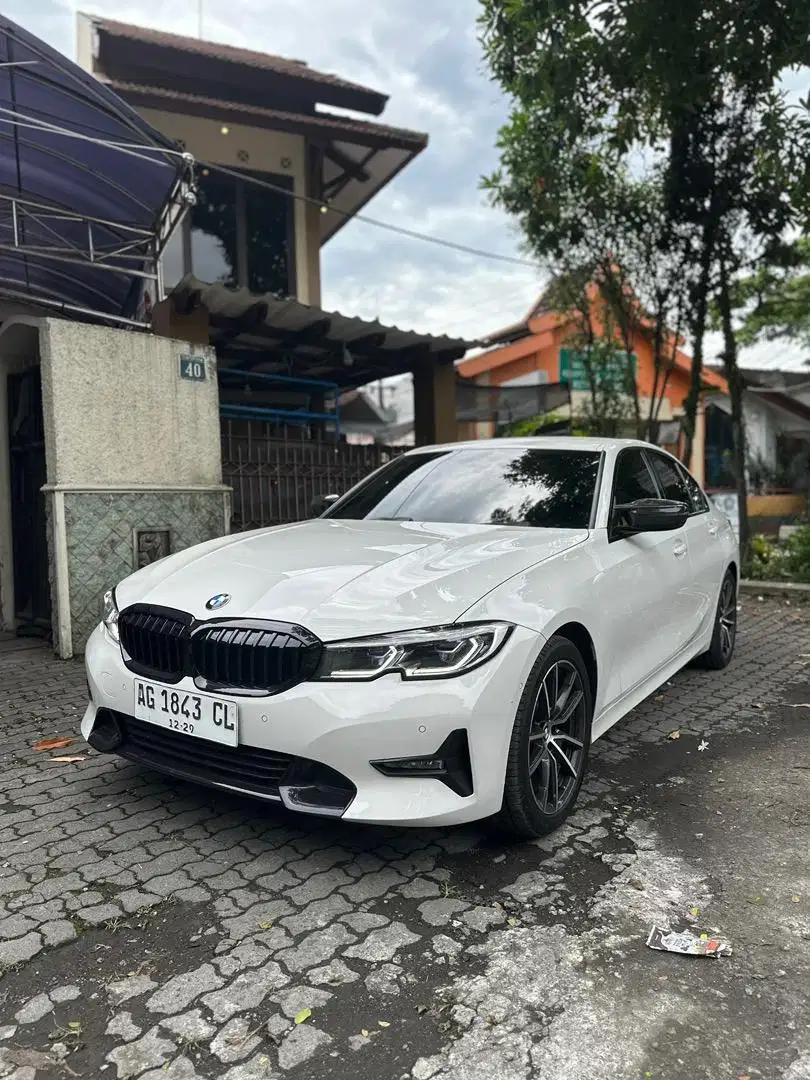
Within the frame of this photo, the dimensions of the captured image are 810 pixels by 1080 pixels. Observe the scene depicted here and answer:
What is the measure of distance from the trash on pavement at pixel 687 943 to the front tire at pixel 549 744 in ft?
1.81

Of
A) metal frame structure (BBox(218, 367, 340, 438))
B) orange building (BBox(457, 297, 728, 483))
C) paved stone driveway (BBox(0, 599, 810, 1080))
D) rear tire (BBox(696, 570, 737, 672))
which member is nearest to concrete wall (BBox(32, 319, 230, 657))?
metal frame structure (BBox(218, 367, 340, 438))

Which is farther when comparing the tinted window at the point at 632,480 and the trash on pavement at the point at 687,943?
the tinted window at the point at 632,480

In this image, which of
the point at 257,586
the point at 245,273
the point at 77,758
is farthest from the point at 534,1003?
the point at 245,273

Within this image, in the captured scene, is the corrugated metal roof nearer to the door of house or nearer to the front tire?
the door of house

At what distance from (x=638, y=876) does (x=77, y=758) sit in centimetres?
261

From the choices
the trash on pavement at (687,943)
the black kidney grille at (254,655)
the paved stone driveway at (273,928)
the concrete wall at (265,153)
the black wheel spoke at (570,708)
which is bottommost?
the trash on pavement at (687,943)

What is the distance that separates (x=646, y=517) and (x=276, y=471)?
4.73m

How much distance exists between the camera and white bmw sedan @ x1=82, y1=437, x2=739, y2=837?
2447 mm

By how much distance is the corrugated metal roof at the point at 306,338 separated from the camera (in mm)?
7008

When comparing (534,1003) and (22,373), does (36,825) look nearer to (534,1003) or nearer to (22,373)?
(534,1003)

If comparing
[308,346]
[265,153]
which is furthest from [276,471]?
[265,153]

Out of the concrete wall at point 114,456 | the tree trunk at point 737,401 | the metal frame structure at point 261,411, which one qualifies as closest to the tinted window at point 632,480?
the concrete wall at point 114,456

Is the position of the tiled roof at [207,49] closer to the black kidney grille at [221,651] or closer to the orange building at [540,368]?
the orange building at [540,368]

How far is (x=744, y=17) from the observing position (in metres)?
5.51
